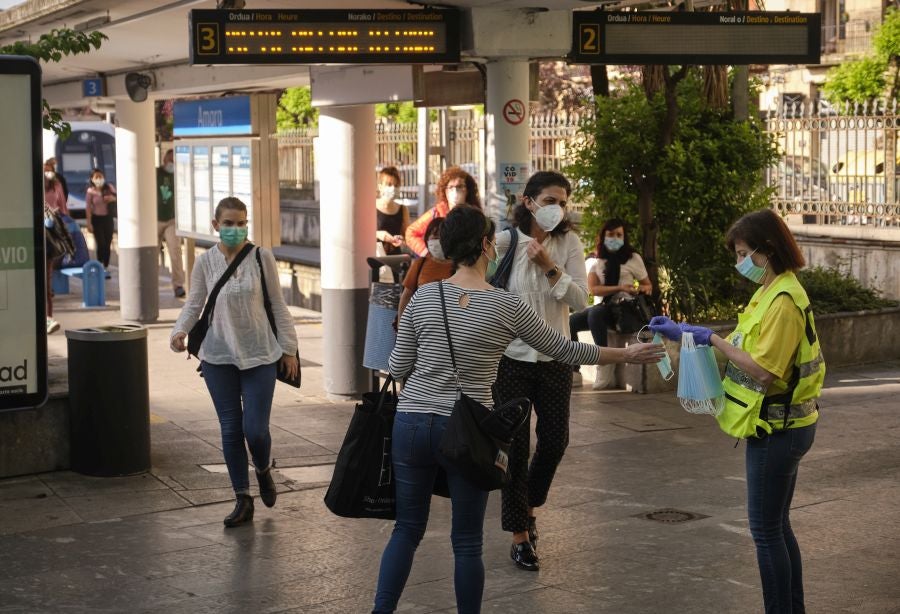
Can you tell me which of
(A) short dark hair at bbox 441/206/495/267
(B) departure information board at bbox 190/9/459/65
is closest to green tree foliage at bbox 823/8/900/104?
(B) departure information board at bbox 190/9/459/65

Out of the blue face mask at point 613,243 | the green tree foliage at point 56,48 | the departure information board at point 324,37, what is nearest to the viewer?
the departure information board at point 324,37

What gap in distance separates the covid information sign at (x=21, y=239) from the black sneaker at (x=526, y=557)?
2443 mm

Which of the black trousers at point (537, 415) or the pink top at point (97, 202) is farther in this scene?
the pink top at point (97, 202)

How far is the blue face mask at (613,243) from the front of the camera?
37.7ft

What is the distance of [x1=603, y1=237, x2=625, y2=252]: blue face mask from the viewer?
37.7 feet

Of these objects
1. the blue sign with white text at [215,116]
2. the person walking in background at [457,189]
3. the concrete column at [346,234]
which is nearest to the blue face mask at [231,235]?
the person walking in background at [457,189]

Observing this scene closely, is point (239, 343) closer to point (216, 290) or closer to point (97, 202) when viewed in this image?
point (216, 290)

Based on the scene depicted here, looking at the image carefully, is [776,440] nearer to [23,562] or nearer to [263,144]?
[23,562]

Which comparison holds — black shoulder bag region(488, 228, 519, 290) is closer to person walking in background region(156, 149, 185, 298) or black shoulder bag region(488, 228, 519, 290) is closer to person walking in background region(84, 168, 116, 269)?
person walking in background region(156, 149, 185, 298)

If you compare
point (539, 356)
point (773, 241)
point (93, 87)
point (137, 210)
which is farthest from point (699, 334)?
point (93, 87)

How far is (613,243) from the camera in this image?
11484 millimetres

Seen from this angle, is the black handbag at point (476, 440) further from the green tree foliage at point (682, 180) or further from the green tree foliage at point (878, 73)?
the green tree foliage at point (878, 73)

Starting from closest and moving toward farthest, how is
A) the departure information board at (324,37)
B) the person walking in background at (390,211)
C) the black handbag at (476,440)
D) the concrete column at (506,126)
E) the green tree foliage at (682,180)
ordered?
the black handbag at (476,440), the departure information board at (324,37), the concrete column at (506,126), the green tree foliage at (682,180), the person walking in background at (390,211)

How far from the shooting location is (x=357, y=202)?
1119 cm
